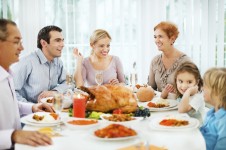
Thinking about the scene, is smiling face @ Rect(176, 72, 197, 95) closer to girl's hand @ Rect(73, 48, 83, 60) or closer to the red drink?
the red drink

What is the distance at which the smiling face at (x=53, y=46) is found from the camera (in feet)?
11.4

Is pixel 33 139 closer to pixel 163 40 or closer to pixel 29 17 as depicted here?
pixel 163 40

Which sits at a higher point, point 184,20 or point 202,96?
point 184,20

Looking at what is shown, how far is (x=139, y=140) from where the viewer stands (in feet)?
5.50

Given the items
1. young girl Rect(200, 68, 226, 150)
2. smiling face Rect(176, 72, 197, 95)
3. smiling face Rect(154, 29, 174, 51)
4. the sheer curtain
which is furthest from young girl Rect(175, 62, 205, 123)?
the sheer curtain

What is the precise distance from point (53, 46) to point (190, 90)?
1639mm

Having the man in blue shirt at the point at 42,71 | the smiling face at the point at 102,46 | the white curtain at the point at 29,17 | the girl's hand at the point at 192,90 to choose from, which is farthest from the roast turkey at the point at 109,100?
the white curtain at the point at 29,17

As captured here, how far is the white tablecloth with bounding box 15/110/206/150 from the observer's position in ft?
5.26

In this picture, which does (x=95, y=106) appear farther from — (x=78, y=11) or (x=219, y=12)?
(x=219, y=12)

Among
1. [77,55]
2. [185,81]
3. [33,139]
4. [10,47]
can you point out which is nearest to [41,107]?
[10,47]

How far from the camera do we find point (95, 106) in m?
2.20

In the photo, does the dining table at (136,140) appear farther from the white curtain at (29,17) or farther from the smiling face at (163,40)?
the white curtain at (29,17)

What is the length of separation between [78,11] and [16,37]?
294cm

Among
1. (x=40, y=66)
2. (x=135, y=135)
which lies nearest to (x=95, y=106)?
(x=135, y=135)
